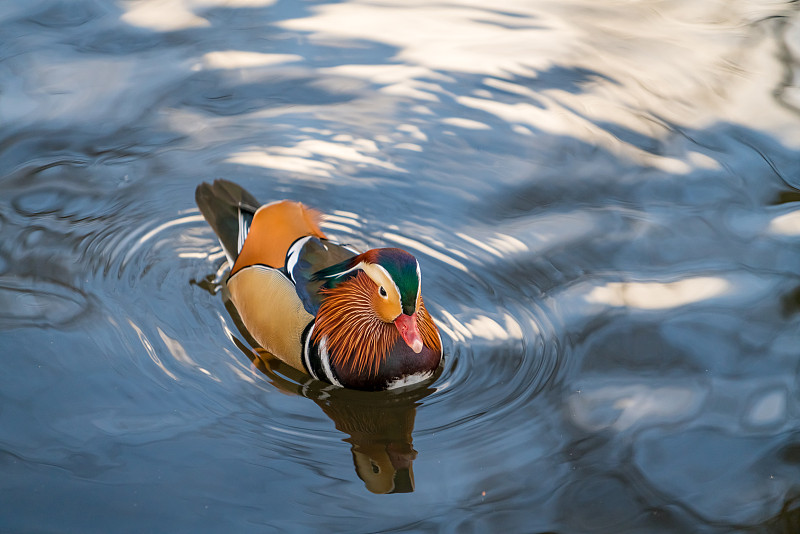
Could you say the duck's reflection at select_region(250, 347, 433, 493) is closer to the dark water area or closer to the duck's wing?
the dark water area

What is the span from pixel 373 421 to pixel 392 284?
70cm

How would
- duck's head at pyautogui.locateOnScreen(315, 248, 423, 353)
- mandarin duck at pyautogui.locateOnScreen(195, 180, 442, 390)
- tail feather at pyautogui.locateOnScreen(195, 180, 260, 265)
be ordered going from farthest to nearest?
1. tail feather at pyautogui.locateOnScreen(195, 180, 260, 265)
2. mandarin duck at pyautogui.locateOnScreen(195, 180, 442, 390)
3. duck's head at pyautogui.locateOnScreen(315, 248, 423, 353)

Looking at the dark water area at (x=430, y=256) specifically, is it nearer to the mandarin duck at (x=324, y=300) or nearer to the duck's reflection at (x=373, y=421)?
the duck's reflection at (x=373, y=421)

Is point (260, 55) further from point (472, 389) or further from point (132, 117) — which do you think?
point (472, 389)

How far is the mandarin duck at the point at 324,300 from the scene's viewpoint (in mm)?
4766

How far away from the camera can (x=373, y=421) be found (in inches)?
185

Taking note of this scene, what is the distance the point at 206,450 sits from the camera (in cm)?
439

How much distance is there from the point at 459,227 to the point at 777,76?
3430mm

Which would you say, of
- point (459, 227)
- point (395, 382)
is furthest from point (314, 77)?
point (395, 382)

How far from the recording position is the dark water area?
4.29 m

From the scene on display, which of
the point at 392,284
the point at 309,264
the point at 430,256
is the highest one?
the point at 392,284

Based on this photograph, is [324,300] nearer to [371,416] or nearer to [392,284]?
[392,284]

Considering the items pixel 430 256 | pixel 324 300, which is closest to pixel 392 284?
pixel 324 300

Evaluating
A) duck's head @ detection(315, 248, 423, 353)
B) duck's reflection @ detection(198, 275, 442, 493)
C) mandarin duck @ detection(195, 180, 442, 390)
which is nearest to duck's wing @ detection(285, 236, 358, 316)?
mandarin duck @ detection(195, 180, 442, 390)
